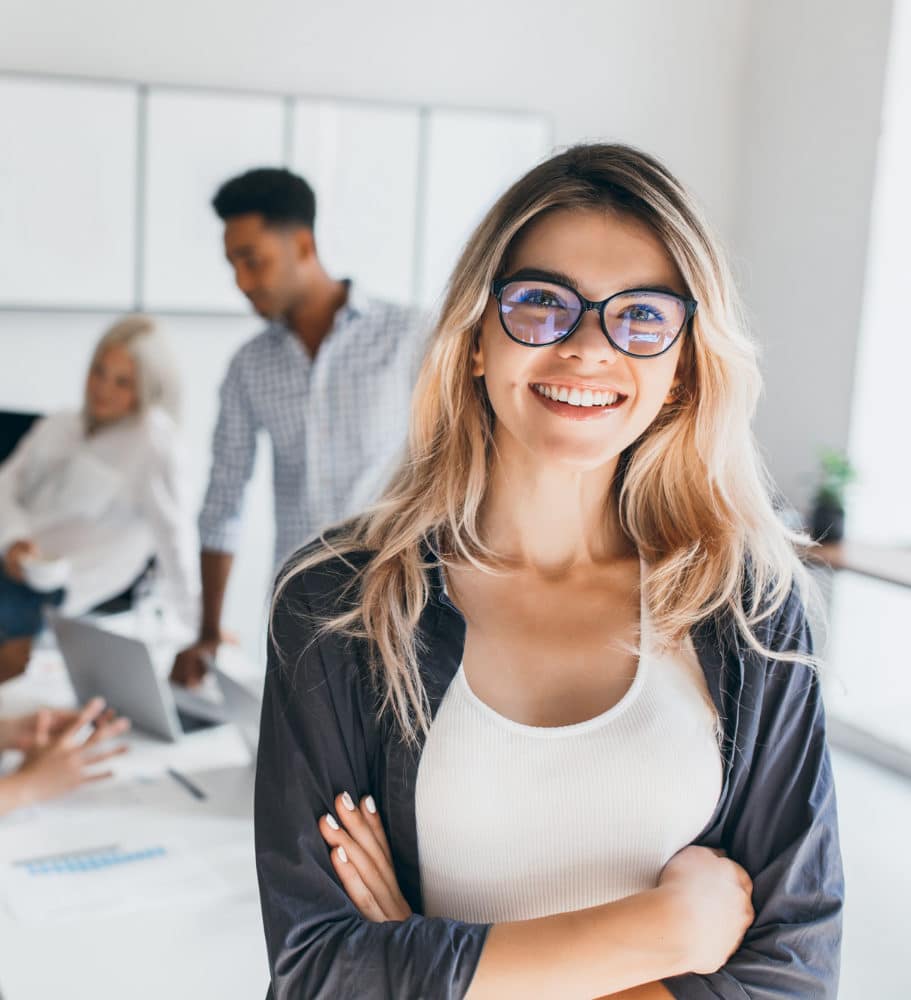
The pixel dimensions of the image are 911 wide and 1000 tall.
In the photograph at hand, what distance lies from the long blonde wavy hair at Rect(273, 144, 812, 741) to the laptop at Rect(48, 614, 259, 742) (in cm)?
84

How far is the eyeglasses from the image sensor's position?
1.22 m

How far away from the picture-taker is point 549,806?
117 cm

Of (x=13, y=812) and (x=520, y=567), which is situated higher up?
(x=520, y=567)

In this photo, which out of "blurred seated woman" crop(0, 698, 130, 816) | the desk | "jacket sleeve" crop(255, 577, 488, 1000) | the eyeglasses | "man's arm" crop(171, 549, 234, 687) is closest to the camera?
"jacket sleeve" crop(255, 577, 488, 1000)

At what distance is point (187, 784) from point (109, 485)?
194cm

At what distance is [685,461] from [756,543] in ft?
0.42

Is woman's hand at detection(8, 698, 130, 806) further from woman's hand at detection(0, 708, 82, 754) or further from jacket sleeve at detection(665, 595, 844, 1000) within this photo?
jacket sleeve at detection(665, 595, 844, 1000)

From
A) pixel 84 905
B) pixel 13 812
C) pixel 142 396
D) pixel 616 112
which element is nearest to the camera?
pixel 84 905

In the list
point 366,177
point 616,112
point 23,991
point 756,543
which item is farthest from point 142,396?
point 756,543

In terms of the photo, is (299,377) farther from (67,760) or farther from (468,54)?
(468,54)

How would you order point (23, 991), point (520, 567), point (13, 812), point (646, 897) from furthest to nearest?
point (13, 812), point (23, 991), point (520, 567), point (646, 897)

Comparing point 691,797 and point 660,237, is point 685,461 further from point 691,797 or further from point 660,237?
point 691,797

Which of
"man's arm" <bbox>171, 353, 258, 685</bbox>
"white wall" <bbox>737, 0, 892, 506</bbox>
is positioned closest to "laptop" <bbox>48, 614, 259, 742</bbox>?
"man's arm" <bbox>171, 353, 258, 685</bbox>

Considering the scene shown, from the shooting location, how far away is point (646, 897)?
1.16 meters
